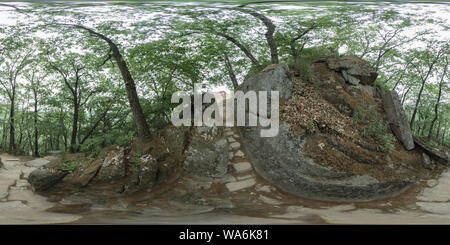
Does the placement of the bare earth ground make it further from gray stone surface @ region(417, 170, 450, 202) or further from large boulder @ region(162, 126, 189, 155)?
large boulder @ region(162, 126, 189, 155)

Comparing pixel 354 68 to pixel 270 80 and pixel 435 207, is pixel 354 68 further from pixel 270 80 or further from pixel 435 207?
pixel 435 207

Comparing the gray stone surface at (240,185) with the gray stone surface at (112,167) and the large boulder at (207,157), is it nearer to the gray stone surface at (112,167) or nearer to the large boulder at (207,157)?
the large boulder at (207,157)

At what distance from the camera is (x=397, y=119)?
2.14m

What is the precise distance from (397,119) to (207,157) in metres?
1.92

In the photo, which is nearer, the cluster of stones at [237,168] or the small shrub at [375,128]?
the cluster of stones at [237,168]

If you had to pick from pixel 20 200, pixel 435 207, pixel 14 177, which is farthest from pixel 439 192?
pixel 14 177

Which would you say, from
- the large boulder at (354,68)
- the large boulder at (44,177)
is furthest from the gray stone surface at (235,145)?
the large boulder at (44,177)

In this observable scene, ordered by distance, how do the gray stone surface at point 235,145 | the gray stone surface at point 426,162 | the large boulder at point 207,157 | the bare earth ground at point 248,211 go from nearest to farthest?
the bare earth ground at point 248,211 → the large boulder at point 207,157 → the gray stone surface at point 235,145 → the gray stone surface at point 426,162

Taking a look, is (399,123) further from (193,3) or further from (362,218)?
(193,3)

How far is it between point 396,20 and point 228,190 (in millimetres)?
2390

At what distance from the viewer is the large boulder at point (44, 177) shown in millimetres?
1799

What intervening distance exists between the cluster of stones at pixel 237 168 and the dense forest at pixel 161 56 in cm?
50

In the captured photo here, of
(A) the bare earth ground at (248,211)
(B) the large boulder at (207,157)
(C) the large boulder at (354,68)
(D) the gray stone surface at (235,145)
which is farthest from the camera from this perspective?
(C) the large boulder at (354,68)

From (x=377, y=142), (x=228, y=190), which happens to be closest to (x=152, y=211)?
(x=228, y=190)
